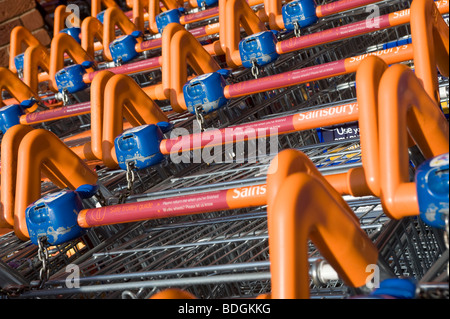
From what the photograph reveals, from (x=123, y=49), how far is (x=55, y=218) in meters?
1.92

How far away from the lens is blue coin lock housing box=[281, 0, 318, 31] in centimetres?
301

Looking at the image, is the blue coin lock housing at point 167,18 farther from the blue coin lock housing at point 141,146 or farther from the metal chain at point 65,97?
the blue coin lock housing at point 141,146

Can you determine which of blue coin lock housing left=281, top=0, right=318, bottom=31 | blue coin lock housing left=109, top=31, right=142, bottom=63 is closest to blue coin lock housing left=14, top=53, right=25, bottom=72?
blue coin lock housing left=109, top=31, right=142, bottom=63

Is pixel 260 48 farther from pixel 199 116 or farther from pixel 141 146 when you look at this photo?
pixel 141 146

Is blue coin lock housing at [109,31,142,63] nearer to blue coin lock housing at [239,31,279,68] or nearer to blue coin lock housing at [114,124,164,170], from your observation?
blue coin lock housing at [239,31,279,68]

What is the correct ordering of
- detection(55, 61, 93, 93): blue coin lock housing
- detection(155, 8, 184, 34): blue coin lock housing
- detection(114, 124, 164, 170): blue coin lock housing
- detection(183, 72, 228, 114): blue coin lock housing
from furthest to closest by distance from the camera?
detection(155, 8, 184, 34): blue coin lock housing, detection(55, 61, 93, 93): blue coin lock housing, detection(183, 72, 228, 114): blue coin lock housing, detection(114, 124, 164, 170): blue coin lock housing

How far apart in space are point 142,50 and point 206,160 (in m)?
1.46

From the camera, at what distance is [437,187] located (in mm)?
1139

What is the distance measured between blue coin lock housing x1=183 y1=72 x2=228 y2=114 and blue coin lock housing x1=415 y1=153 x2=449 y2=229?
50.6 inches

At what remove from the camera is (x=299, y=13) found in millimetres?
3029

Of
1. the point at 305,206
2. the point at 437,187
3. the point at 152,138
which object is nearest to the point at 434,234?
the point at 437,187

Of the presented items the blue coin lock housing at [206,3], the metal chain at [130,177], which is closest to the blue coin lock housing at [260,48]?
the metal chain at [130,177]

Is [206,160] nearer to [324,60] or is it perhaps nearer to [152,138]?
[152,138]
